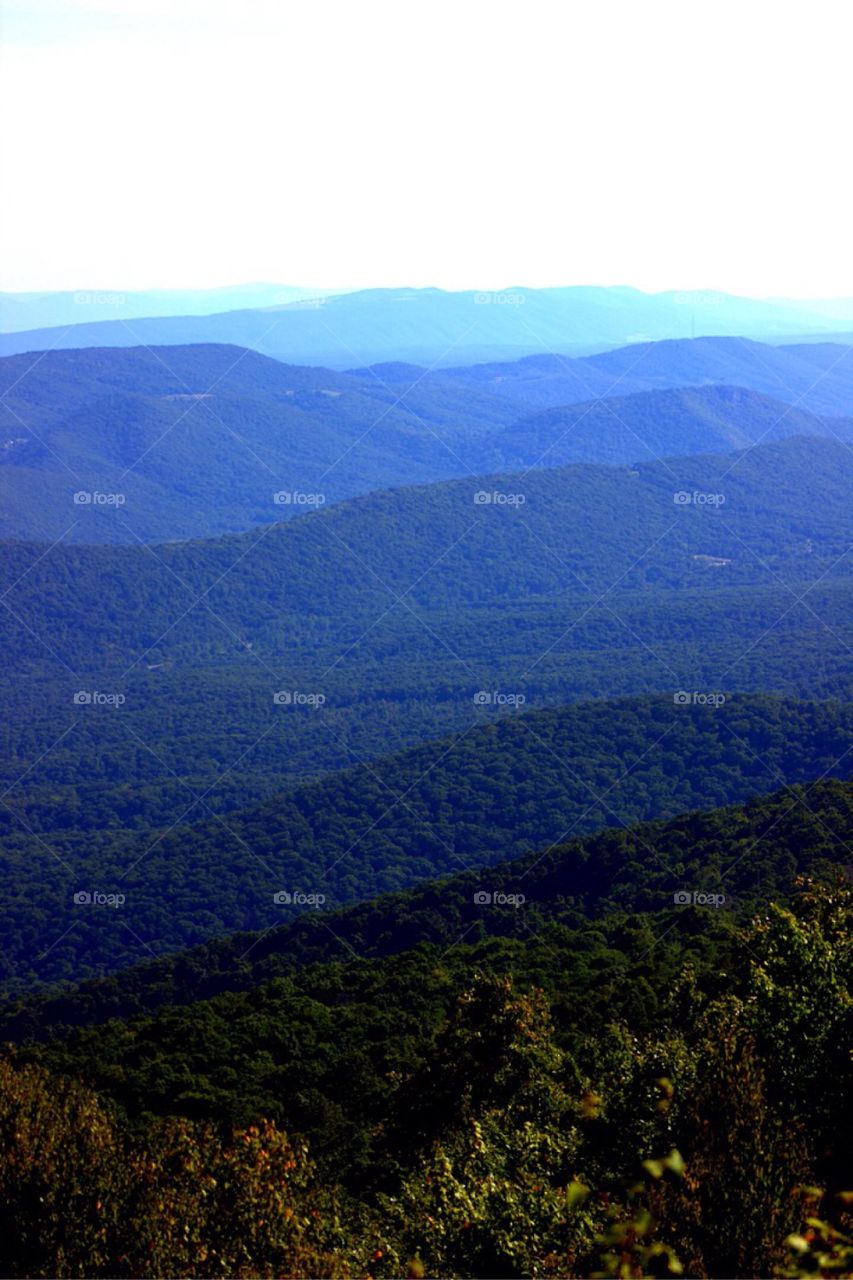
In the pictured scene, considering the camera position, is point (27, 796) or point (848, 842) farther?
point (27, 796)

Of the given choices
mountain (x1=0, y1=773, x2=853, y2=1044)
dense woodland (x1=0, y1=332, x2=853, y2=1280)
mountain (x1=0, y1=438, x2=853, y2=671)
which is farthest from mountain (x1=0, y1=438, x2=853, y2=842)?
mountain (x1=0, y1=773, x2=853, y2=1044)

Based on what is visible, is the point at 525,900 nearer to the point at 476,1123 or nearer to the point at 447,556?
the point at 476,1123

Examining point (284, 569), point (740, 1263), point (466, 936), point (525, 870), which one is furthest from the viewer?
point (284, 569)

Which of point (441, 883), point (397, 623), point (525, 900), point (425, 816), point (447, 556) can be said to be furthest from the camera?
point (447, 556)

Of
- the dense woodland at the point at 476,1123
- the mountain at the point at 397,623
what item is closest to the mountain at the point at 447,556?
the mountain at the point at 397,623

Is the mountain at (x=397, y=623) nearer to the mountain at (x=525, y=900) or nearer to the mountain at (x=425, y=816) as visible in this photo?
the mountain at (x=425, y=816)

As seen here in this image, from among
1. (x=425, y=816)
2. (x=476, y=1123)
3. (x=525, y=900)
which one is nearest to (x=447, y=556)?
(x=425, y=816)

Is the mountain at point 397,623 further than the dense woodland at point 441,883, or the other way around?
the mountain at point 397,623

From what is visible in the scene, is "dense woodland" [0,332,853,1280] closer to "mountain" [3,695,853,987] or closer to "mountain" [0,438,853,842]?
"mountain" [3,695,853,987]

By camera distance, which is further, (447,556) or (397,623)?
(447,556)

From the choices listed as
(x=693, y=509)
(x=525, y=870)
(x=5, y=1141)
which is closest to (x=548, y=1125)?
(x=5, y=1141)

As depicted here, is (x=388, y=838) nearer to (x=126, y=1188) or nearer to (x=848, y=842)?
(x=848, y=842)
